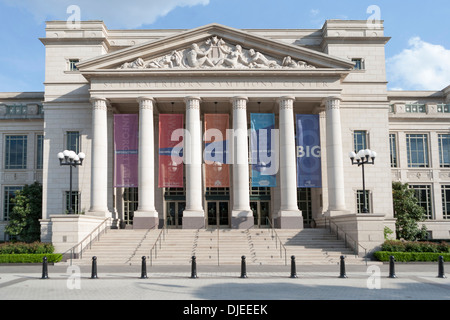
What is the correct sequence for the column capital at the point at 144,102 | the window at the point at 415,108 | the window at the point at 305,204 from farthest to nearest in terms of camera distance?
the window at the point at 415,108, the window at the point at 305,204, the column capital at the point at 144,102

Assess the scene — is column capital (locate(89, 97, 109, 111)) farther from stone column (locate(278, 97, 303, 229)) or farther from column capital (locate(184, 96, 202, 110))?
stone column (locate(278, 97, 303, 229))

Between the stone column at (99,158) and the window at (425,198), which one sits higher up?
the stone column at (99,158)

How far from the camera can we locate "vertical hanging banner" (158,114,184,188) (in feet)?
131

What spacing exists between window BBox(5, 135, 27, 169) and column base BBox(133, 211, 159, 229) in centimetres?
1636

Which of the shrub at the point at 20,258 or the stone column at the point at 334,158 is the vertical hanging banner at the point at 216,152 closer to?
the stone column at the point at 334,158

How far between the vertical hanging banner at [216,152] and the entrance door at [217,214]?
584 centimetres

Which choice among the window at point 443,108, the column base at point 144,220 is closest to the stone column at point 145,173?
the column base at point 144,220

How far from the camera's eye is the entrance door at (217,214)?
45406mm

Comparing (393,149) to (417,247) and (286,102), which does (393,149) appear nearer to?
(286,102)

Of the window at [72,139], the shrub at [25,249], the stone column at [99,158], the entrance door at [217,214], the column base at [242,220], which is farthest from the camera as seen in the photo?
the entrance door at [217,214]

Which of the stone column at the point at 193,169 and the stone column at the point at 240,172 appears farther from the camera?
the stone column at the point at 193,169

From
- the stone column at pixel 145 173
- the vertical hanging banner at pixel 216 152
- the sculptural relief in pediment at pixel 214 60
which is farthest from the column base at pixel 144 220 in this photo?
the sculptural relief in pediment at pixel 214 60

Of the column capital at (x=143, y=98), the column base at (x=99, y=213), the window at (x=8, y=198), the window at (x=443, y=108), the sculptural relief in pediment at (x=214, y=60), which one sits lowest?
the column base at (x=99, y=213)

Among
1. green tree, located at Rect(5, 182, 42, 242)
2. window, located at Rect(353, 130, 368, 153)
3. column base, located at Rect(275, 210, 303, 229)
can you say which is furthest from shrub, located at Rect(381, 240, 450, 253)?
→ green tree, located at Rect(5, 182, 42, 242)
